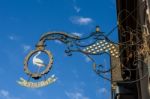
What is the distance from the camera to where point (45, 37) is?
10789 mm

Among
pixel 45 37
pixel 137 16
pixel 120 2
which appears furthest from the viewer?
pixel 120 2

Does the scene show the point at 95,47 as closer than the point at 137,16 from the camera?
Yes

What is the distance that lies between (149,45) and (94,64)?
1479 millimetres

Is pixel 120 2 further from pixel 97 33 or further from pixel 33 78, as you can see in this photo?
pixel 33 78

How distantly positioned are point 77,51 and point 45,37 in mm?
925

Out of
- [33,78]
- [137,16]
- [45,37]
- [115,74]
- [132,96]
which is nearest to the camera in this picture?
[33,78]

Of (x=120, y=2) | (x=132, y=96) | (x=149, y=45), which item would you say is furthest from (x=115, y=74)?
(x=149, y=45)

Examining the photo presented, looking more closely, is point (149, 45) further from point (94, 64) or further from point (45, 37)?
point (45, 37)

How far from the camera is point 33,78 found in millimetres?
10078

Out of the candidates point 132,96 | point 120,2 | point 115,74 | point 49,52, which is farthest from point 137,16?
point 115,74

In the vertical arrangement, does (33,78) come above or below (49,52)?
below

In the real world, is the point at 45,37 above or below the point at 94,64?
above

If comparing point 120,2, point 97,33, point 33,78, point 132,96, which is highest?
point 120,2

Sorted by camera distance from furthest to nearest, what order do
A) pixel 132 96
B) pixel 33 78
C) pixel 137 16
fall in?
pixel 132 96 < pixel 137 16 < pixel 33 78
